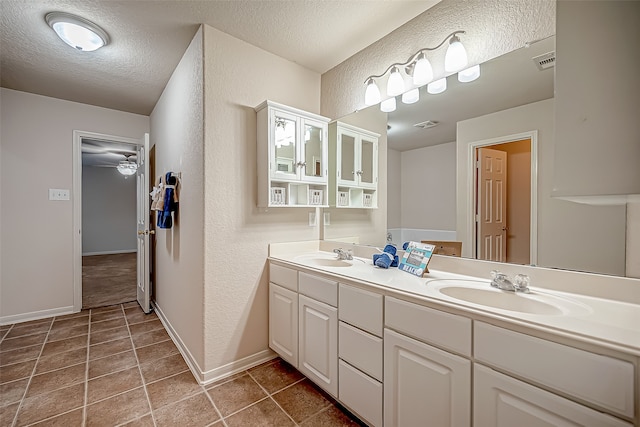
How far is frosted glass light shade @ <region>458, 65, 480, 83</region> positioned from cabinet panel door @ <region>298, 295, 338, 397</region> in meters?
1.51

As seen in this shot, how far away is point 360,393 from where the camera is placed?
1394 millimetres

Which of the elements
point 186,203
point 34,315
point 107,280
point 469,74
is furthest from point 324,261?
point 107,280

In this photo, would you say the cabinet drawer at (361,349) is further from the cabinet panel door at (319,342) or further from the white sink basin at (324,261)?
the white sink basin at (324,261)

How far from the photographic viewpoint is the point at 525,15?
1.32m

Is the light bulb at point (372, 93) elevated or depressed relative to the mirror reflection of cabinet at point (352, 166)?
elevated

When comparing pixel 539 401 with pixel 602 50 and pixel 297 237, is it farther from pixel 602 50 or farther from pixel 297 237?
pixel 297 237

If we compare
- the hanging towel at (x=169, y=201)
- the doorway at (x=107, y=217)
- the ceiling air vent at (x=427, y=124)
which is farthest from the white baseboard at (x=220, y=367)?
the doorway at (x=107, y=217)

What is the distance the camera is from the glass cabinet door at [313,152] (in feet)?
7.22

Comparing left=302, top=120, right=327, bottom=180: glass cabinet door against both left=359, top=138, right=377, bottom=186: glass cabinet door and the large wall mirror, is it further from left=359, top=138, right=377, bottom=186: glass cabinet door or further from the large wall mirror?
the large wall mirror

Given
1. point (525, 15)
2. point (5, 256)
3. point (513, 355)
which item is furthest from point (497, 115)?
point (5, 256)

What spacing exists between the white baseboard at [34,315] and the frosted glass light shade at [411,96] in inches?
161

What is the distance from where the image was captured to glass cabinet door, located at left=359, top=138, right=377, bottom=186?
6.82ft

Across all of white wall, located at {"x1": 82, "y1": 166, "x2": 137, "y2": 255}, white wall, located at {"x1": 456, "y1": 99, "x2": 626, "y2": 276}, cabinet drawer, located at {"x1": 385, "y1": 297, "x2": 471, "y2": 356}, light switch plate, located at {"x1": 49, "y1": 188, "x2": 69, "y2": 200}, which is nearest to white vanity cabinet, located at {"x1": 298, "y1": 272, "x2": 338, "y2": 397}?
cabinet drawer, located at {"x1": 385, "y1": 297, "x2": 471, "y2": 356}

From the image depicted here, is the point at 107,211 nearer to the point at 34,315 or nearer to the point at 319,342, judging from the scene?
the point at 34,315
